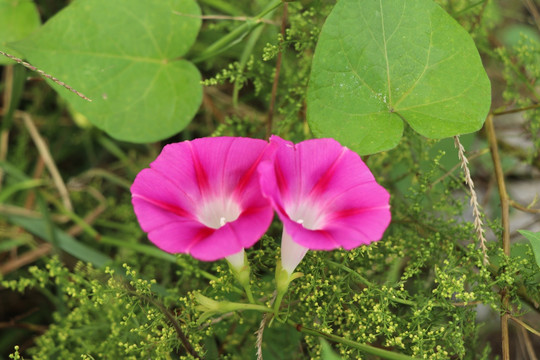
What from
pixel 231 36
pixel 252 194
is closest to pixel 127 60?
pixel 231 36

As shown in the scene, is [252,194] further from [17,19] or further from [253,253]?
[17,19]

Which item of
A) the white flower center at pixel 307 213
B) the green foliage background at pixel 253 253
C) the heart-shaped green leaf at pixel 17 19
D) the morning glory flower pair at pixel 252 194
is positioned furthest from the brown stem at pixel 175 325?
the heart-shaped green leaf at pixel 17 19

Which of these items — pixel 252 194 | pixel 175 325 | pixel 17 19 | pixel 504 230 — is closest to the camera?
pixel 252 194

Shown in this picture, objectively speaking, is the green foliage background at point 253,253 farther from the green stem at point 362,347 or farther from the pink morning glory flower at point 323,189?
the pink morning glory flower at point 323,189

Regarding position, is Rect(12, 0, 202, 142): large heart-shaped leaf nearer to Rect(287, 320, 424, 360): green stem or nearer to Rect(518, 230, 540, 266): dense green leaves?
Rect(287, 320, 424, 360): green stem

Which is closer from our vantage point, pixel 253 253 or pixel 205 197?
pixel 205 197

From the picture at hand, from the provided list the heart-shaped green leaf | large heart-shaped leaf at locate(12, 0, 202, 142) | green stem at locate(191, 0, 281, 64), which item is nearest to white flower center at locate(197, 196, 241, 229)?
large heart-shaped leaf at locate(12, 0, 202, 142)
